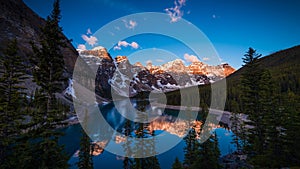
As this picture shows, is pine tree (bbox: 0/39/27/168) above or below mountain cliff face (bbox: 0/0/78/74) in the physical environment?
below

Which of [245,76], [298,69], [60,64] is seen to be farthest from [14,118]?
[298,69]

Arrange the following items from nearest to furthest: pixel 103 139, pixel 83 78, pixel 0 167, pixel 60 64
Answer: pixel 0 167 → pixel 60 64 → pixel 103 139 → pixel 83 78

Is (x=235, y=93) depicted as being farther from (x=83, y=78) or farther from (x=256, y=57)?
(x=83, y=78)

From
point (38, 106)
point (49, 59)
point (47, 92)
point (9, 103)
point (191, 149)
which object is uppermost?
point (49, 59)

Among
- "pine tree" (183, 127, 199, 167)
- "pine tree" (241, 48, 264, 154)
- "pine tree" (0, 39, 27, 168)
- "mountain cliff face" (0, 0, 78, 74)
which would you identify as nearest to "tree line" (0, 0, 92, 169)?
"pine tree" (0, 39, 27, 168)

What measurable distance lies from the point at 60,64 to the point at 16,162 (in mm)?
6262

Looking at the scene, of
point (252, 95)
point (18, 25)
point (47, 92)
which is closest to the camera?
point (47, 92)

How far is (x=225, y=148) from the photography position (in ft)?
106

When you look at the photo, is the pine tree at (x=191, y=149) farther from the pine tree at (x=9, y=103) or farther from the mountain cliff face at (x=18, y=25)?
the mountain cliff face at (x=18, y=25)

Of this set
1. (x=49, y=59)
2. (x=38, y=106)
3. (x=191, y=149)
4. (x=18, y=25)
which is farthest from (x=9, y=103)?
(x=18, y=25)

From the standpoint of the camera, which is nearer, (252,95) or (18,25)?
(252,95)

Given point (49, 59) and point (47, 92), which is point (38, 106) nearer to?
point (47, 92)

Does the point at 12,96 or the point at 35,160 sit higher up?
the point at 12,96

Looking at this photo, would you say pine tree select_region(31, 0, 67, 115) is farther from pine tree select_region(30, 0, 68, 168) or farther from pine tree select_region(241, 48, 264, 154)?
pine tree select_region(241, 48, 264, 154)
